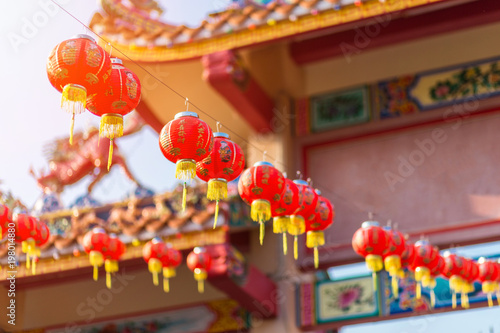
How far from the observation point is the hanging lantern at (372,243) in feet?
25.1

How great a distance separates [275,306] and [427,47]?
10.8ft

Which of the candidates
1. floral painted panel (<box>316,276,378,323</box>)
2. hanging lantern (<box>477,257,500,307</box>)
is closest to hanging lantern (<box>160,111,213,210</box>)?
hanging lantern (<box>477,257,500,307</box>)

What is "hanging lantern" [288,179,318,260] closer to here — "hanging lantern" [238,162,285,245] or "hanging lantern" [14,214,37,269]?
"hanging lantern" [238,162,285,245]

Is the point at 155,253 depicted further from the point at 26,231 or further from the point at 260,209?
the point at 260,209

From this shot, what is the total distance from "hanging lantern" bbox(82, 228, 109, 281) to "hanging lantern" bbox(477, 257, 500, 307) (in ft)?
11.8

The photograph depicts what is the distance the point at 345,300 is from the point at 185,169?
3.79m

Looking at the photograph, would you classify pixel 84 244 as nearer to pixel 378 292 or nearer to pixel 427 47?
pixel 378 292

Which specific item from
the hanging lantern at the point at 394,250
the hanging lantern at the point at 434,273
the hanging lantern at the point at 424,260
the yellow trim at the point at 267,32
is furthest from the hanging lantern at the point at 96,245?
the hanging lantern at the point at 434,273

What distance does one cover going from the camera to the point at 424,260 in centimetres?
808

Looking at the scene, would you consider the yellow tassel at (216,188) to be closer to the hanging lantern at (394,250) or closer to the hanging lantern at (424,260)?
the hanging lantern at (394,250)

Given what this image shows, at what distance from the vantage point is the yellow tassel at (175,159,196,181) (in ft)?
19.9

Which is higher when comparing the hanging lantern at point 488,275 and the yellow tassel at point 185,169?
the yellow tassel at point 185,169

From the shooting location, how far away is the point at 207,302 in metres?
10.0

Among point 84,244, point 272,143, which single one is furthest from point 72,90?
point 272,143
